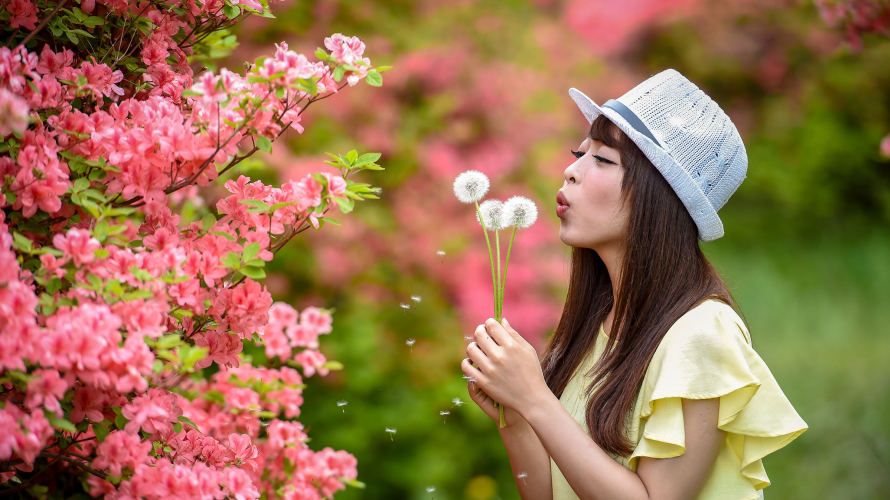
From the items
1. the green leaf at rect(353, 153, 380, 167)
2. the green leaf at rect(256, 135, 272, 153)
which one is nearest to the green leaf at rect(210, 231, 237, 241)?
the green leaf at rect(256, 135, 272, 153)

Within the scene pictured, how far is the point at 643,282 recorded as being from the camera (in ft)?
5.30

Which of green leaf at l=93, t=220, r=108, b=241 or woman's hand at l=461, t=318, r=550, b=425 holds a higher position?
green leaf at l=93, t=220, r=108, b=241

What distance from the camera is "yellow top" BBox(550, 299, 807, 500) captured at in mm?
1393

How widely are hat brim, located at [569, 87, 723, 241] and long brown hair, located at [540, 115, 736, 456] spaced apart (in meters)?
0.03

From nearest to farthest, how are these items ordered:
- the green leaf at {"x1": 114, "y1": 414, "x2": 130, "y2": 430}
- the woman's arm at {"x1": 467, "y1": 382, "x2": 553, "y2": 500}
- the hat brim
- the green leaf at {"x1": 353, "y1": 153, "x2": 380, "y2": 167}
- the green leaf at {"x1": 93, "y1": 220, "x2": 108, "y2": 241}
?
the green leaf at {"x1": 93, "y1": 220, "x2": 108, "y2": 241} < the green leaf at {"x1": 114, "y1": 414, "x2": 130, "y2": 430} < the green leaf at {"x1": 353, "y1": 153, "x2": 380, "y2": 167} < the hat brim < the woman's arm at {"x1": 467, "y1": 382, "x2": 553, "y2": 500}

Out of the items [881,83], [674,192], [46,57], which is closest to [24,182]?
[46,57]

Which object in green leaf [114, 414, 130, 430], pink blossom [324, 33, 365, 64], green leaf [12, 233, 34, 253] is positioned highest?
pink blossom [324, 33, 365, 64]

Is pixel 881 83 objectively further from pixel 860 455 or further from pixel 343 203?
pixel 343 203

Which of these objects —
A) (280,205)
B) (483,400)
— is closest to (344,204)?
(280,205)

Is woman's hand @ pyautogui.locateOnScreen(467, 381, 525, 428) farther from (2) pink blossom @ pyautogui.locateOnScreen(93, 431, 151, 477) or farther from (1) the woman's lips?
(2) pink blossom @ pyautogui.locateOnScreen(93, 431, 151, 477)

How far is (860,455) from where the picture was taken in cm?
420

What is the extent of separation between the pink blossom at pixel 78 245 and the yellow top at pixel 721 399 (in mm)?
1087

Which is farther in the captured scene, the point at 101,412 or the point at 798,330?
the point at 798,330

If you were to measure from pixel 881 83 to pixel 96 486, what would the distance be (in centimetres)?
851
